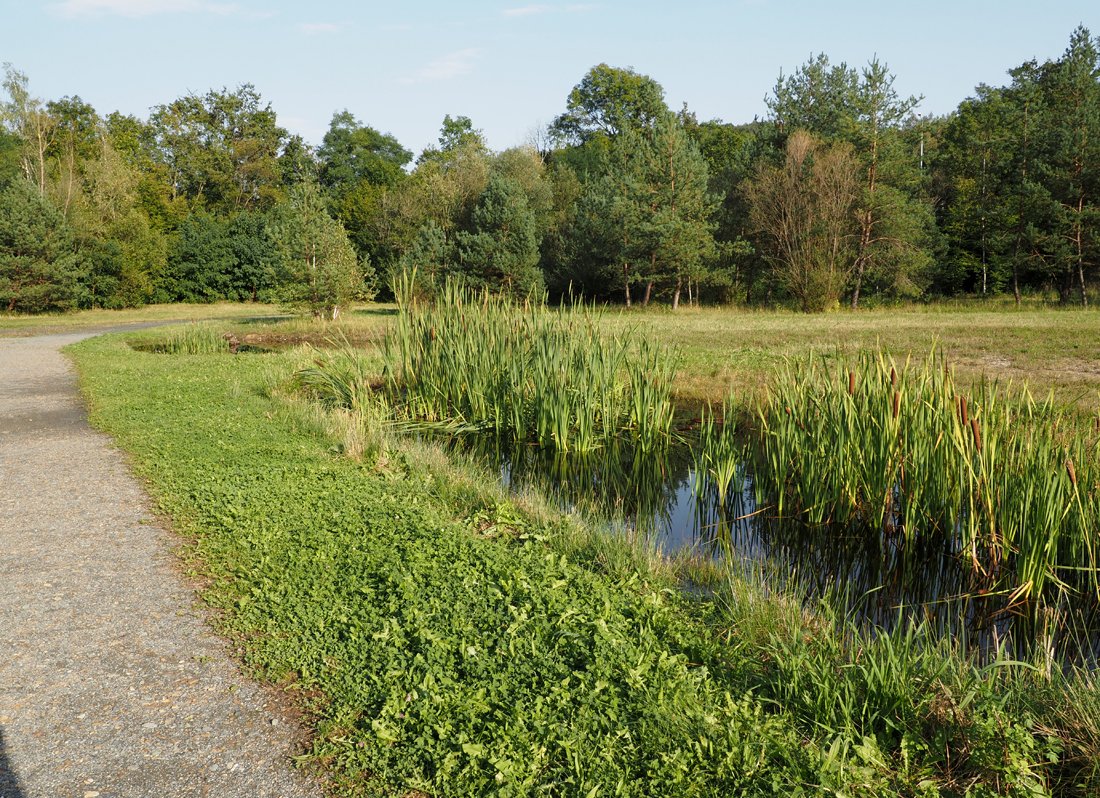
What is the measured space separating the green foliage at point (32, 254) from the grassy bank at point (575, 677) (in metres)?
33.2

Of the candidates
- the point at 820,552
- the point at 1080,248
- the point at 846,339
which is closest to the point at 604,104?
the point at 1080,248

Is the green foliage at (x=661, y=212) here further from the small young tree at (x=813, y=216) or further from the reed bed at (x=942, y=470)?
the reed bed at (x=942, y=470)

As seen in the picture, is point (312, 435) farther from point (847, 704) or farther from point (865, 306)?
point (865, 306)

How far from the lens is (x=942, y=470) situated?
5359 mm

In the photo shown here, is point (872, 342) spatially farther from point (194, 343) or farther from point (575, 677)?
point (194, 343)

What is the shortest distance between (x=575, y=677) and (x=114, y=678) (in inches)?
76.4

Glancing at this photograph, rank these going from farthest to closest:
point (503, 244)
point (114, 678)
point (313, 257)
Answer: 1. point (503, 244)
2. point (313, 257)
3. point (114, 678)

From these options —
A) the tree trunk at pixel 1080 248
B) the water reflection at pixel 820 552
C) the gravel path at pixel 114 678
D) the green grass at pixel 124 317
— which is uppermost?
the tree trunk at pixel 1080 248

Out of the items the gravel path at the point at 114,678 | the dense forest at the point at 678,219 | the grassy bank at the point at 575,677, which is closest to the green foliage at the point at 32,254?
the dense forest at the point at 678,219

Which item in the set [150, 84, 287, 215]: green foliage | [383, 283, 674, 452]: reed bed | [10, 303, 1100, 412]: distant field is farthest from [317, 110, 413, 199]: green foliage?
[383, 283, 674, 452]: reed bed

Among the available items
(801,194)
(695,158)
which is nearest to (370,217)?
(695,158)

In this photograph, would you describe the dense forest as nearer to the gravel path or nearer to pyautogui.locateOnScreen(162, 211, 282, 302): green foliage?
pyautogui.locateOnScreen(162, 211, 282, 302): green foliage

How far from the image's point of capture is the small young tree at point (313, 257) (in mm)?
24281

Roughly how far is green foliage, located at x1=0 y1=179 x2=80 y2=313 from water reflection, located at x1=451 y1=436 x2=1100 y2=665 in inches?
1255
